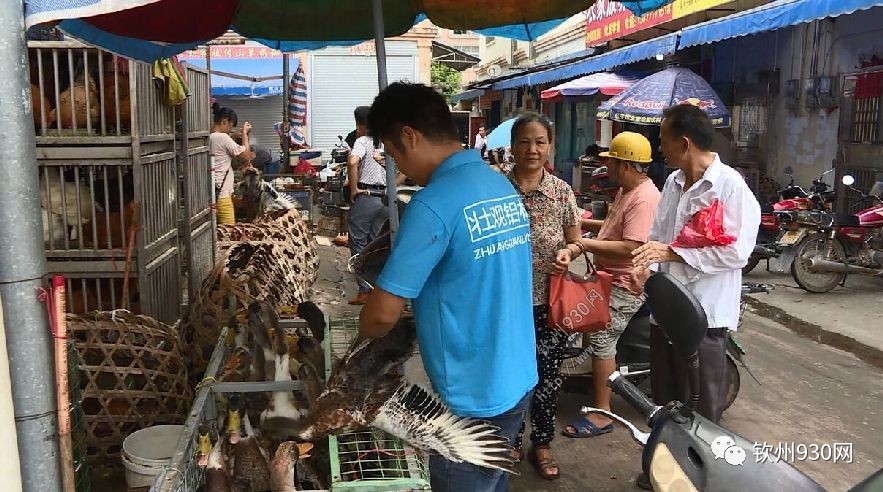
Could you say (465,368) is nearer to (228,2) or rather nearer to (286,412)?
(286,412)

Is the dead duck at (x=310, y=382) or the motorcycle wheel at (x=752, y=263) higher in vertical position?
the dead duck at (x=310, y=382)

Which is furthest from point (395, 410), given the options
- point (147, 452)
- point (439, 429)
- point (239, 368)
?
point (147, 452)

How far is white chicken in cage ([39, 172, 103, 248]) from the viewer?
4.05 metres

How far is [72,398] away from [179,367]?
0.75 metres

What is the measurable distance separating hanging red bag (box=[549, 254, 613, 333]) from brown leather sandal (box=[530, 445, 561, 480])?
2.52ft

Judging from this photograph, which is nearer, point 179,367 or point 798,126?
point 179,367

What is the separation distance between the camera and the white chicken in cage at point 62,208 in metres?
4.05

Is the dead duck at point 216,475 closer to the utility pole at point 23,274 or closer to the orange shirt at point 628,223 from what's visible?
the utility pole at point 23,274

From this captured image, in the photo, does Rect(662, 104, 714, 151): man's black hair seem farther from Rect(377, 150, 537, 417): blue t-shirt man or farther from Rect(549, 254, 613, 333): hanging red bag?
Rect(377, 150, 537, 417): blue t-shirt man

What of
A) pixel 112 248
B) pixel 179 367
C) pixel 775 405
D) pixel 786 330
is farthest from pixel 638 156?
pixel 786 330

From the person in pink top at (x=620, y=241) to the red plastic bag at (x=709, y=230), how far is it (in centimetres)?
58

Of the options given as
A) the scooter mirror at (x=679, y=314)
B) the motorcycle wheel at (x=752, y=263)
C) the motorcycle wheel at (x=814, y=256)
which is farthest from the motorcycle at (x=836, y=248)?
the scooter mirror at (x=679, y=314)

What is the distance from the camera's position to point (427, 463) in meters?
2.42

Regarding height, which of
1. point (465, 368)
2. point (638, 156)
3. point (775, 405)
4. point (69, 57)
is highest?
point (69, 57)
